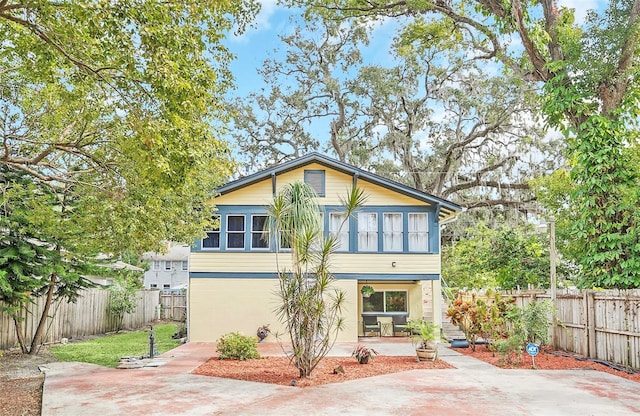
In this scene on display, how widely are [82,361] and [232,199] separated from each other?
6785mm

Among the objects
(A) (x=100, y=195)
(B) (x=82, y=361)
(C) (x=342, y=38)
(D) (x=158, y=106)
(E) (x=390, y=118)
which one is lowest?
(B) (x=82, y=361)

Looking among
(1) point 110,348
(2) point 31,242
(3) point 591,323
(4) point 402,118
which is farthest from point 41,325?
(4) point 402,118

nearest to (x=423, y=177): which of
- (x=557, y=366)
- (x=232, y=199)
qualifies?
(x=232, y=199)

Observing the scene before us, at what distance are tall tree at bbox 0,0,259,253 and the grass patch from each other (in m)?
4.36

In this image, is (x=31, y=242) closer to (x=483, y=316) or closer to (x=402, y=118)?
(x=483, y=316)

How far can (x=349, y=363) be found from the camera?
1202cm

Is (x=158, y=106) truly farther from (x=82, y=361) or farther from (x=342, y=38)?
(x=342, y=38)

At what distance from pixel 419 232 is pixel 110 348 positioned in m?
9.92

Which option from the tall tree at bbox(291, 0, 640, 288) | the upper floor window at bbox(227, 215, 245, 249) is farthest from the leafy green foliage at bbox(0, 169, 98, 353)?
the tall tree at bbox(291, 0, 640, 288)

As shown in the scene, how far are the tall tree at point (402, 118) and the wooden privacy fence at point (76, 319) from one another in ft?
33.7

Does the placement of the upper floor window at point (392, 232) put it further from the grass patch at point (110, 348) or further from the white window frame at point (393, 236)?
the grass patch at point (110, 348)

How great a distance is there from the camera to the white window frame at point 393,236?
58.0 ft

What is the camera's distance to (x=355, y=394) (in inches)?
343

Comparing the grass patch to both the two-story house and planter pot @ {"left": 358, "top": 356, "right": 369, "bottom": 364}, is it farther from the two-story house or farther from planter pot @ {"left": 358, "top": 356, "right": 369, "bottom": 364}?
planter pot @ {"left": 358, "top": 356, "right": 369, "bottom": 364}
